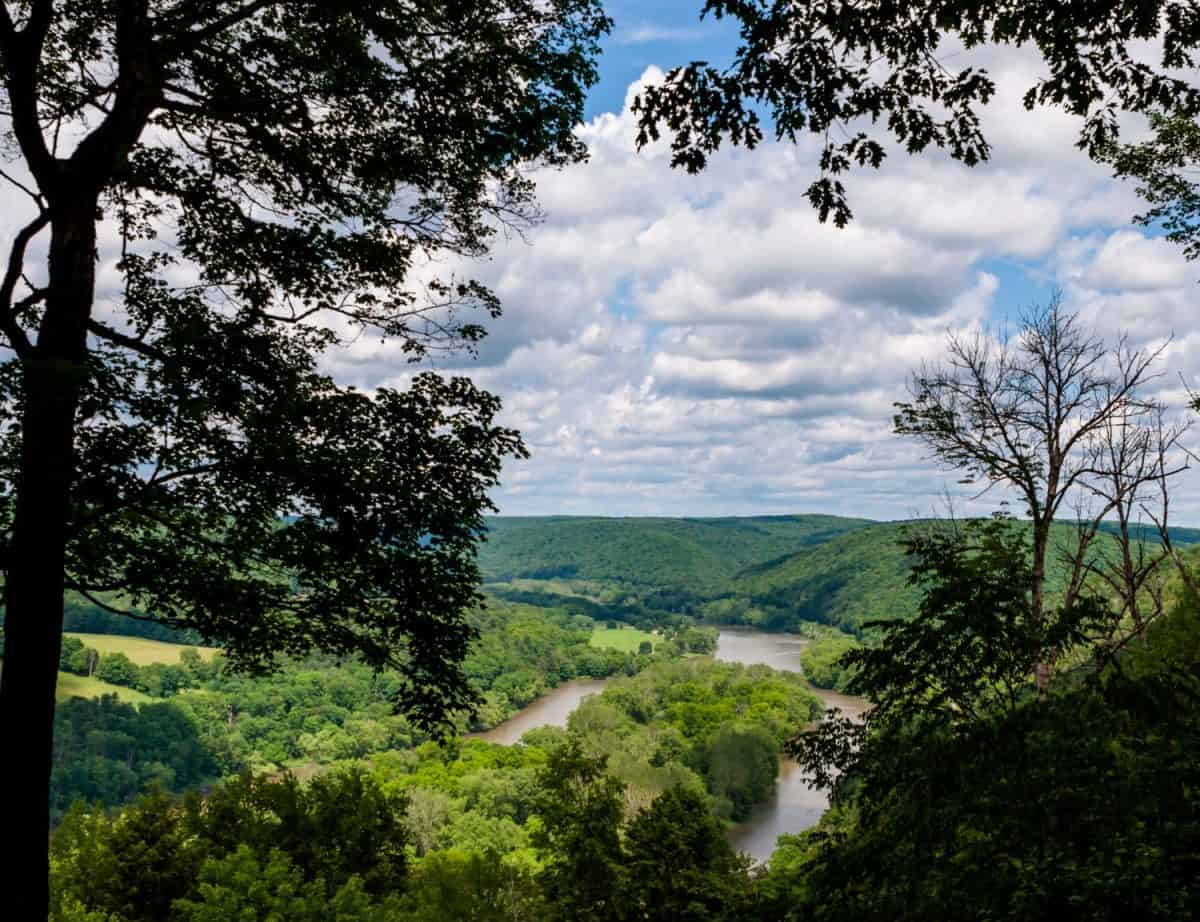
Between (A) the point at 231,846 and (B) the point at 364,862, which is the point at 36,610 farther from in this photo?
(B) the point at 364,862

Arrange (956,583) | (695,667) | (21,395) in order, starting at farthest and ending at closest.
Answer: (695,667)
(956,583)
(21,395)

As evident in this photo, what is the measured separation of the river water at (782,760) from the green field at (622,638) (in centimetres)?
1533

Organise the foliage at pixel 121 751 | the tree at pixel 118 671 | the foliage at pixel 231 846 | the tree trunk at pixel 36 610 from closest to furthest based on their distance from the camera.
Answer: the tree trunk at pixel 36 610 < the foliage at pixel 231 846 < the foliage at pixel 121 751 < the tree at pixel 118 671

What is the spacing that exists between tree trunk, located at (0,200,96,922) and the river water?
27.9ft

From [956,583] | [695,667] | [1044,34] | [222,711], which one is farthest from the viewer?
[695,667]

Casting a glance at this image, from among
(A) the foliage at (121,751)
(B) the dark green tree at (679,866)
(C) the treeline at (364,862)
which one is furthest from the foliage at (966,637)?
(A) the foliage at (121,751)

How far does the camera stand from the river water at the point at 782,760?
46.2 meters

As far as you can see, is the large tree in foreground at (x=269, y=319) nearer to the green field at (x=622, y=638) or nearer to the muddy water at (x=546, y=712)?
the muddy water at (x=546, y=712)

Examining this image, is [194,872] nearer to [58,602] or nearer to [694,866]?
[694,866]

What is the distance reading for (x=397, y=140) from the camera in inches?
277

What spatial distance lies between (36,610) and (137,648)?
119532 millimetres

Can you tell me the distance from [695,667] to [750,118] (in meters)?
90.8

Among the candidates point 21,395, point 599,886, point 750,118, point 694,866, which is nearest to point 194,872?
point 599,886

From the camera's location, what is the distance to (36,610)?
527 centimetres
